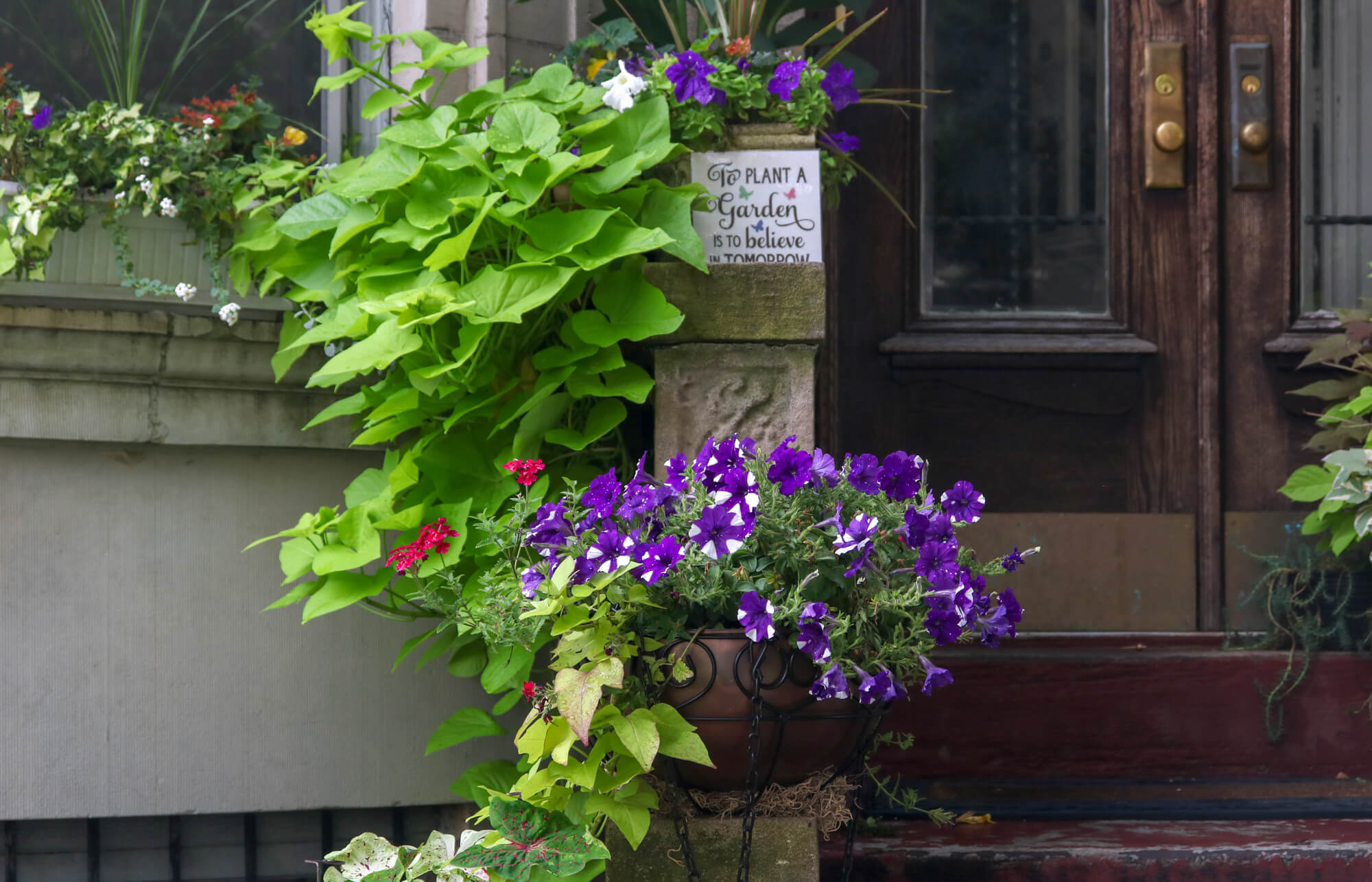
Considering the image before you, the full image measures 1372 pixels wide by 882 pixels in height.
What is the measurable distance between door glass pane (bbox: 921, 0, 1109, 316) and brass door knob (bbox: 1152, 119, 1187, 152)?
14 cm

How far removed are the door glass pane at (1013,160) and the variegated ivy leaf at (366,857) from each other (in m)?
1.79

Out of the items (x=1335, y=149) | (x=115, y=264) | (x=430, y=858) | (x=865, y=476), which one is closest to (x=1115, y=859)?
(x=865, y=476)

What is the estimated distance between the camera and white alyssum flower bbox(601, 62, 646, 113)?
2086 millimetres

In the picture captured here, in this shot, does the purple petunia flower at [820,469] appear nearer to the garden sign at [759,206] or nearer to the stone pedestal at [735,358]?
the stone pedestal at [735,358]

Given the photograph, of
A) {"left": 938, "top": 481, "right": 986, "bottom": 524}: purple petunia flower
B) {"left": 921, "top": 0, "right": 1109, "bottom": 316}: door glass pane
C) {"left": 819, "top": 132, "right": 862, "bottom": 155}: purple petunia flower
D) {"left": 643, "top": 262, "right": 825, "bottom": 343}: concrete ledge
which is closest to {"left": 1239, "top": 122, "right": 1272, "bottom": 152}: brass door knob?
{"left": 921, "top": 0, "right": 1109, "bottom": 316}: door glass pane

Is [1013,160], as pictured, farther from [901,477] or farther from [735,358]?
[901,477]

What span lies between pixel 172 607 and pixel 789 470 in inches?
55.0

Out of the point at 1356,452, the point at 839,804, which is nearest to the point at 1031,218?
→ the point at 1356,452

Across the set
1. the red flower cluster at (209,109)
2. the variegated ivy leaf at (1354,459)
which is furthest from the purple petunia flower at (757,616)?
the red flower cluster at (209,109)

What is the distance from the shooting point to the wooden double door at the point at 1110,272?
2.75 m

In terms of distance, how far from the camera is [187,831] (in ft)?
A: 7.89

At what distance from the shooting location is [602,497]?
1737 millimetres

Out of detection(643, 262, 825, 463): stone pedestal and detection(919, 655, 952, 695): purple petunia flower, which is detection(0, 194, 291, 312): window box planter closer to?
detection(643, 262, 825, 463): stone pedestal

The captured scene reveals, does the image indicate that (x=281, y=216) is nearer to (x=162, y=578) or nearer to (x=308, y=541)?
(x=308, y=541)
